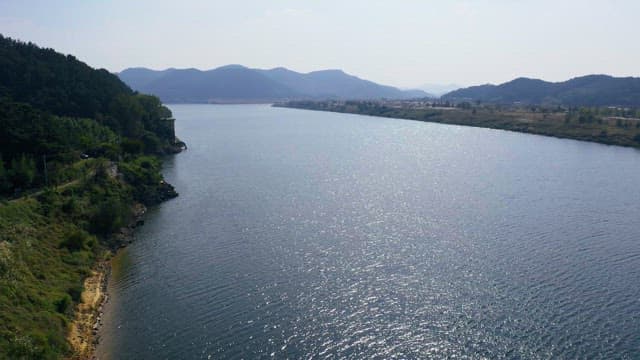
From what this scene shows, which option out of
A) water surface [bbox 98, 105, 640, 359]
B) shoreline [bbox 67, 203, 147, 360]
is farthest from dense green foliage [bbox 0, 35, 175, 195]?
shoreline [bbox 67, 203, 147, 360]

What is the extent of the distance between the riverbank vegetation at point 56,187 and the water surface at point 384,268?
11.3 feet

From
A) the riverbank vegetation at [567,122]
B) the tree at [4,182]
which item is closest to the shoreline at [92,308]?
the tree at [4,182]

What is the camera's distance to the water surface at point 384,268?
29.8 m

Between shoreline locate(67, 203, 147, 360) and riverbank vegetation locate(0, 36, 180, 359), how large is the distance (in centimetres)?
44

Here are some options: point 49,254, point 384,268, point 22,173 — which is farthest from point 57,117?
point 384,268

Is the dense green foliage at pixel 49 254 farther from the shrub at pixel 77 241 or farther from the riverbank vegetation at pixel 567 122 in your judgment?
the riverbank vegetation at pixel 567 122

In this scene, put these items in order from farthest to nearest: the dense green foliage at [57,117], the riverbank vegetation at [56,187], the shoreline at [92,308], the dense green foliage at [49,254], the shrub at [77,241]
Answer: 1. the dense green foliage at [57,117]
2. the shrub at [77,241]
3. the riverbank vegetation at [56,187]
4. the shoreline at [92,308]
5. the dense green foliage at [49,254]

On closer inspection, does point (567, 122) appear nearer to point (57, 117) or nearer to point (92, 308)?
point (57, 117)

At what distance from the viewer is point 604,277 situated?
127 ft

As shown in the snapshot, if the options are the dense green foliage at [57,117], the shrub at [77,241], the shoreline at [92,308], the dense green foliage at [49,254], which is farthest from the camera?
the dense green foliage at [57,117]

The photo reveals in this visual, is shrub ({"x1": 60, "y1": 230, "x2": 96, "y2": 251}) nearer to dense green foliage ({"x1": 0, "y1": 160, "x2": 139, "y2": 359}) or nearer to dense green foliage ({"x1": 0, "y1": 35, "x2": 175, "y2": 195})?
dense green foliage ({"x1": 0, "y1": 160, "x2": 139, "y2": 359})

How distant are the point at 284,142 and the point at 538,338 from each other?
98.6 meters

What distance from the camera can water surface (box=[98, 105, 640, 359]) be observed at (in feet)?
97.9

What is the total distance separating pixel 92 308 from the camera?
Result: 1298 inches
